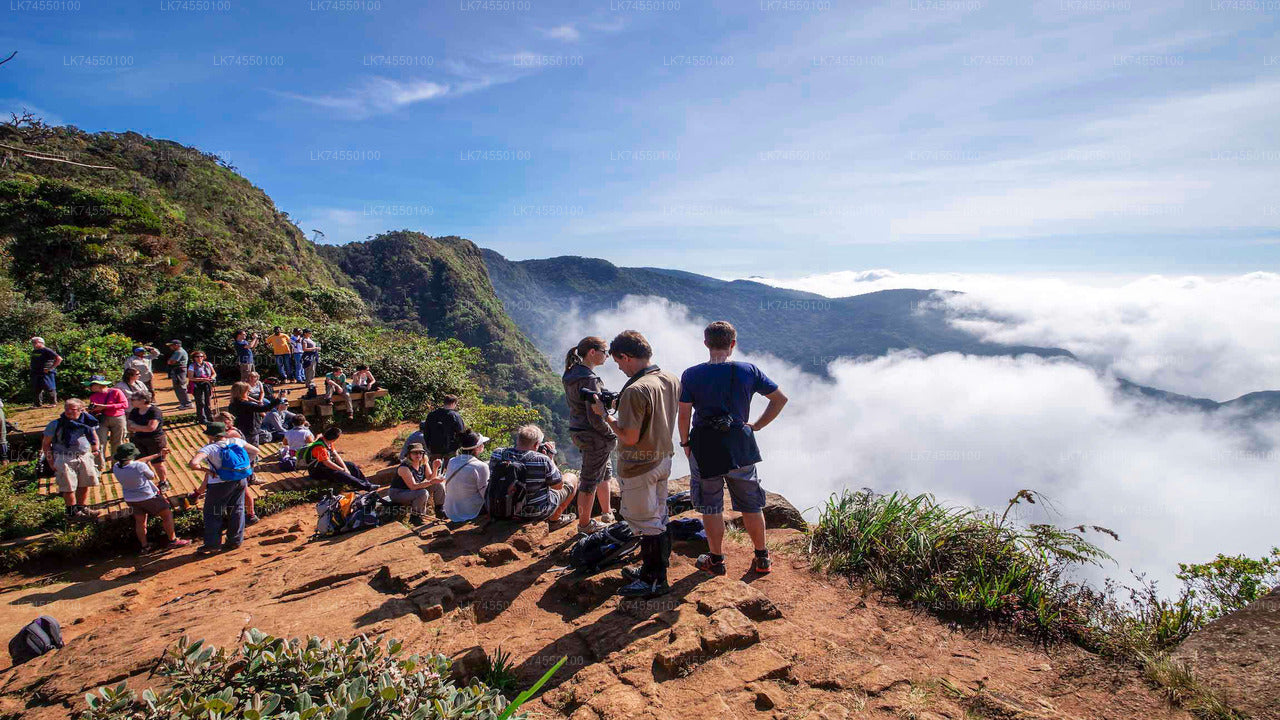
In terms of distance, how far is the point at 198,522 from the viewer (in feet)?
23.5

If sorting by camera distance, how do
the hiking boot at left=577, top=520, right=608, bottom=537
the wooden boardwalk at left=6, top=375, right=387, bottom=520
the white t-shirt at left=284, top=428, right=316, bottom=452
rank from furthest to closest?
the white t-shirt at left=284, top=428, right=316, bottom=452 → the wooden boardwalk at left=6, top=375, right=387, bottom=520 → the hiking boot at left=577, top=520, right=608, bottom=537

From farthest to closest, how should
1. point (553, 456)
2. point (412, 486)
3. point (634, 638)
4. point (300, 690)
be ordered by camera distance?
1. point (553, 456)
2. point (412, 486)
3. point (634, 638)
4. point (300, 690)

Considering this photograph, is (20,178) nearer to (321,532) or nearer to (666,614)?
(321,532)

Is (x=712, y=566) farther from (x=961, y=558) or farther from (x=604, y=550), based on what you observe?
(x=961, y=558)

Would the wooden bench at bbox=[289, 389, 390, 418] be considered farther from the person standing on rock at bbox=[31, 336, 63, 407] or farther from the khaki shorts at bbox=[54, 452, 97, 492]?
the khaki shorts at bbox=[54, 452, 97, 492]

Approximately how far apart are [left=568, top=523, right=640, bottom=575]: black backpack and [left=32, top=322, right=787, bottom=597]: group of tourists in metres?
0.20

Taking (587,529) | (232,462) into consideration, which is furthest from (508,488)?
(232,462)

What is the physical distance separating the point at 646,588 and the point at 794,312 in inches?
7517

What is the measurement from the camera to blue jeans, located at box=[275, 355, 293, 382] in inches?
531

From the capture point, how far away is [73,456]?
6.64 metres

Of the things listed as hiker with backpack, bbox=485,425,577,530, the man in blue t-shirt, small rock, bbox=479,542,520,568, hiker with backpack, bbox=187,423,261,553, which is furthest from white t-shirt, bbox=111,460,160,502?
the man in blue t-shirt

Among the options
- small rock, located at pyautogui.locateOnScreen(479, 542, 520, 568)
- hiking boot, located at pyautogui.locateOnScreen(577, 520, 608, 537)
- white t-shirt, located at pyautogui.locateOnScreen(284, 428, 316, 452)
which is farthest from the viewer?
white t-shirt, located at pyautogui.locateOnScreen(284, 428, 316, 452)

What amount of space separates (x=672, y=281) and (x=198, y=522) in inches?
7168

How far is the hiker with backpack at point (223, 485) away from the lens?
598 centimetres
